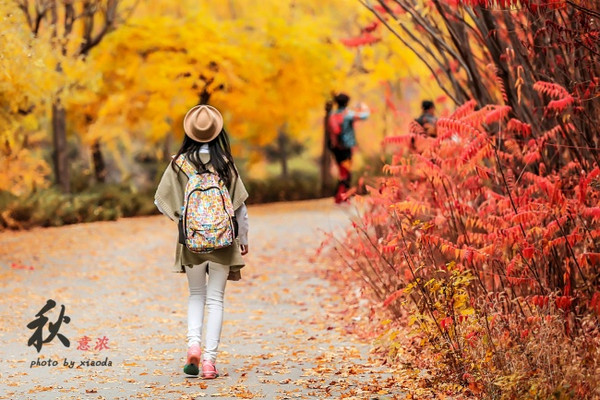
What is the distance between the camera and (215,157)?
667 centimetres

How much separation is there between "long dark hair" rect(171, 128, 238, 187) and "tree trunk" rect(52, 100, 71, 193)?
13.7 meters

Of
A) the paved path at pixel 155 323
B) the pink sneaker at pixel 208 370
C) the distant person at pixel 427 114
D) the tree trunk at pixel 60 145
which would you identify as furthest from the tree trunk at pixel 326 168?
the pink sneaker at pixel 208 370

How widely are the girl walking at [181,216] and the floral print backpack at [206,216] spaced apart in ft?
0.29

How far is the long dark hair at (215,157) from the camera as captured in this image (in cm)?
664

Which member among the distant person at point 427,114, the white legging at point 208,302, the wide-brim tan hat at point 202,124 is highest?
the distant person at point 427,114

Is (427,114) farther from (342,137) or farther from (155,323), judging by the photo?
(155,323)

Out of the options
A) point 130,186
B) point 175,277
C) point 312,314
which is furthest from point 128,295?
point 130,186

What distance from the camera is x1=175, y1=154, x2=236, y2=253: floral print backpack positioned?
6480 millimetres

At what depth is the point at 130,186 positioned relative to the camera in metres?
23.2

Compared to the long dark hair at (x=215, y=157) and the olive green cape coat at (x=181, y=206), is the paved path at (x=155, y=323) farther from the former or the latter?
the long dark hair at (x=215, y=157)

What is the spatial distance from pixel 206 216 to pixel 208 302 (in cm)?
67

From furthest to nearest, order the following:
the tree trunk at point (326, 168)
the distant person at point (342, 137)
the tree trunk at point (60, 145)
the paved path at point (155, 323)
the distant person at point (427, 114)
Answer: the tree trunk at point (326, 168) < the tree trunk at point (60, 145) < the distant person at point (342, 137) < the distant person at point (427, 114) < the paved path at point (155, 323)

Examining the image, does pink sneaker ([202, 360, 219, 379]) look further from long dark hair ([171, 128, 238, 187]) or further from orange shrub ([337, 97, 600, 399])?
orange shrub ([337, 97, 600, 399])

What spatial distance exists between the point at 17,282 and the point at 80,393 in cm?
552
